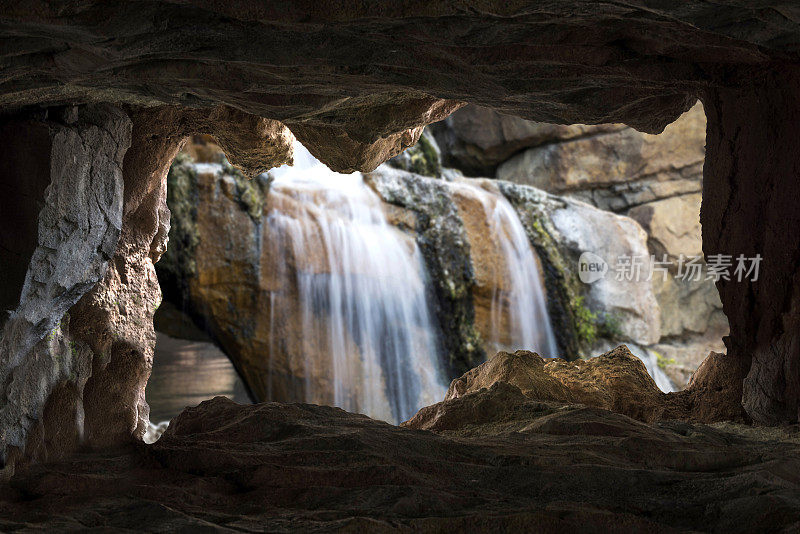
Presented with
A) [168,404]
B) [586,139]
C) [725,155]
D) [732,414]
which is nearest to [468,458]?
[732,414]

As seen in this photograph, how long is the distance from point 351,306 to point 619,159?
8.23 metres

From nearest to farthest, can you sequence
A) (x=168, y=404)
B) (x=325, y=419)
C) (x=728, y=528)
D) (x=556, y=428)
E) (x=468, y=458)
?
(x=728, y=528)
(x=468, y=458)
(x=556, y=428)
(x=325, y=419)
(x=168, y=404)

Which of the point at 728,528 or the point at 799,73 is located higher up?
the point at 799,73

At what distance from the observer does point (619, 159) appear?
47.7 ft

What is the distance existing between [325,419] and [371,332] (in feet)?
16.5

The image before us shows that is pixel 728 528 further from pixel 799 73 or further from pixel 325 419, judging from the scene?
pixel 799 73

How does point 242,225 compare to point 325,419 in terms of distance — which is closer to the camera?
point 325,419

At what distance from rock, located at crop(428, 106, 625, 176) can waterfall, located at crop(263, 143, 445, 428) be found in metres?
6.25

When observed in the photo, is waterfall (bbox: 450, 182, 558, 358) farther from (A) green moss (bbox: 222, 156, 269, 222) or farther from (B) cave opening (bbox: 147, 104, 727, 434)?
(A) green moss (bbox: 222, 156, 269, 222)

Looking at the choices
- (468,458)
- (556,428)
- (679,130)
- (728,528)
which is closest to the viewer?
(728,528)

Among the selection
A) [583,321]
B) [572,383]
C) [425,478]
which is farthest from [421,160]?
[425,478]

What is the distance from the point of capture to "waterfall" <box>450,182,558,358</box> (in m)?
9.45

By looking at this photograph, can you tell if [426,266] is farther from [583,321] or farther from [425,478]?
[425,478]

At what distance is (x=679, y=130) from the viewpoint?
46.7 feet
